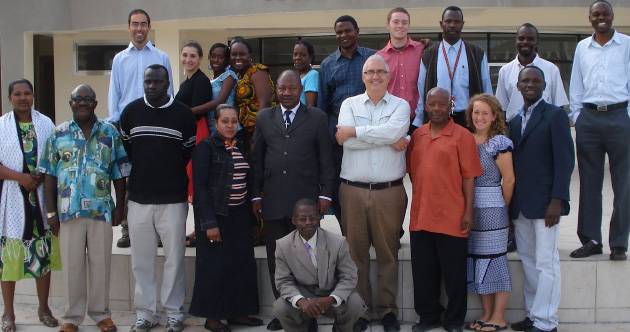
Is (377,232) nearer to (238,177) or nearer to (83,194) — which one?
(238,177)

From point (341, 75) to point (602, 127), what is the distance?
219 cm

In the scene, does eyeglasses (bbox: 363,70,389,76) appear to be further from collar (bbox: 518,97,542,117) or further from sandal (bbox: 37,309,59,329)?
sandal (bbox: 37,309,59,329)

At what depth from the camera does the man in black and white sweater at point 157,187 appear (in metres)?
5.07

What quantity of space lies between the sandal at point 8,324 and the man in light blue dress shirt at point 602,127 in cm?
464

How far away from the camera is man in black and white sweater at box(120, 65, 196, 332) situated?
200 inches

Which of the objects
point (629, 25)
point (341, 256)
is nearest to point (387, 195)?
point (341, 256)

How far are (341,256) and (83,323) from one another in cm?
237

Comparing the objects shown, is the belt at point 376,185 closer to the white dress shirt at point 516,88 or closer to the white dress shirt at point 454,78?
the white dress shirt at point 454,78

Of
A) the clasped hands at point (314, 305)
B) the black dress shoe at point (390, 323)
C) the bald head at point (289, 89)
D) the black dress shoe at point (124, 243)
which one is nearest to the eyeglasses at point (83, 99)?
the bald head at point (289, 89)

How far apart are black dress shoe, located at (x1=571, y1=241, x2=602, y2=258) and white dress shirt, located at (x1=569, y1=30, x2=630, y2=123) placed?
43.7 inches

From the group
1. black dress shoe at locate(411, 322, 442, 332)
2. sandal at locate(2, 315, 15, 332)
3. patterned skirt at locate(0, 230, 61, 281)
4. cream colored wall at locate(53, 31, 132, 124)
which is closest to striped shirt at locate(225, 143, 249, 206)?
patterned skirt at locate(0, 230, 61, 281)

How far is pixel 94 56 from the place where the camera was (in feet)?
44.4

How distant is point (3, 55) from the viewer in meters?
12.4

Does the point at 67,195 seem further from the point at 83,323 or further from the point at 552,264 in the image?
the point at 552,264
